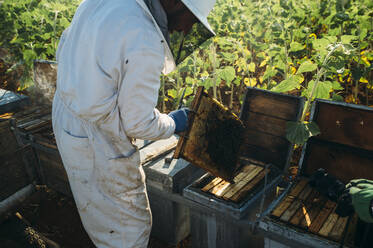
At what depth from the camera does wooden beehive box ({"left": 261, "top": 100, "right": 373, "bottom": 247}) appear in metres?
1.91

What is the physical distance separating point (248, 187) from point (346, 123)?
0.88 metres

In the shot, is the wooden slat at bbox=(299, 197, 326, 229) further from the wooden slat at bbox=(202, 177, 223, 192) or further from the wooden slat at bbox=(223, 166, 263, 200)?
the wooden slat at bbox=(202, 177, 223, 192)

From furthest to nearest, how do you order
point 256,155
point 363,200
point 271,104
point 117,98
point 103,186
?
point 256,155 → point 271,104 → point 103,186 → point 117,98 → point 363,200

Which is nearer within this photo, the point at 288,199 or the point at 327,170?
the point at 288,199

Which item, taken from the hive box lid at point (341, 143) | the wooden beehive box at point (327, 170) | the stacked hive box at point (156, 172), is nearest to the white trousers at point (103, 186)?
the stacked hive box at point (156, 172)

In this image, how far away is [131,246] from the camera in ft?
7.34

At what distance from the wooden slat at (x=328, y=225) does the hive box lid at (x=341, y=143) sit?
0.48 m

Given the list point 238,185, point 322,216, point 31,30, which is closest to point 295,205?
point 322,216

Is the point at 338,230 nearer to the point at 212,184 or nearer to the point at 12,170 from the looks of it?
the point at 212,184

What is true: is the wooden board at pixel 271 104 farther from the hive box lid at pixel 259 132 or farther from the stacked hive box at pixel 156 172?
the stacked hive box at pixel 156 172

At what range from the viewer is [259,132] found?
9.37 feet

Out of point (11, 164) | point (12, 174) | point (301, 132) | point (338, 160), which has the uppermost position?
point (301, 132)

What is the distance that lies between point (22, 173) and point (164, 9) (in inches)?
91.7

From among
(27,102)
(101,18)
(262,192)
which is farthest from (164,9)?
(27,102)
